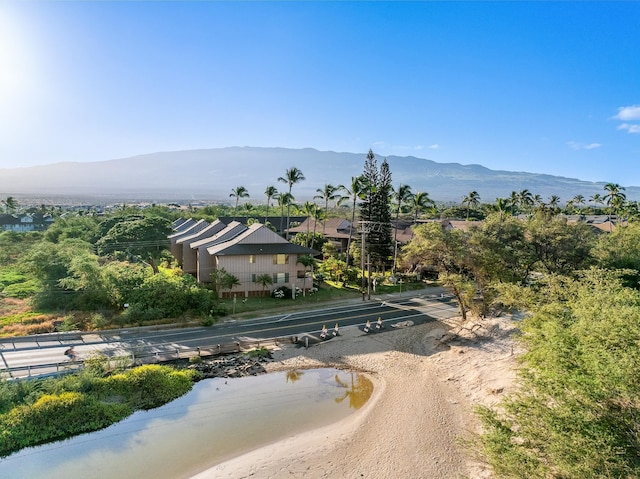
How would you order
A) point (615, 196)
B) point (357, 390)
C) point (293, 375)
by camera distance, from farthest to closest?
point (615, 196), point (293, 375), point (357, 390)

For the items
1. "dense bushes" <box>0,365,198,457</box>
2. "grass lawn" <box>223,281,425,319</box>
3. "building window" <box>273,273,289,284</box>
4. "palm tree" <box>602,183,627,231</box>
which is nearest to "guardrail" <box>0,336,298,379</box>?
"dense bushes" <box>0,365,198,457</box>

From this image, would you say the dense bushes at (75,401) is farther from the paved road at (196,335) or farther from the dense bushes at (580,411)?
the dense bushes at (580,411)

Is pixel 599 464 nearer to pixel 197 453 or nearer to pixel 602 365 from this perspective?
pixel 602 365

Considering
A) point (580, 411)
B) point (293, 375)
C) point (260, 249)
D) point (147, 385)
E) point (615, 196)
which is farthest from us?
point (615, 196)

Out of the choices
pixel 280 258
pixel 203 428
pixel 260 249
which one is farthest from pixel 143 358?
pixel 280 258

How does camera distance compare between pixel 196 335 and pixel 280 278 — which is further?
pixel 280 278

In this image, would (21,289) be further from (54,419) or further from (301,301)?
(54,419)
